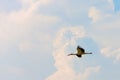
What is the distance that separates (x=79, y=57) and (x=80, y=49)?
2594 mm

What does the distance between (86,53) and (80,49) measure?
6.31 ft

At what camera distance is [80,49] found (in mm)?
51562

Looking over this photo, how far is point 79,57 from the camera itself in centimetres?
5284

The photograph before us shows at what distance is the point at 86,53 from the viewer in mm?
51562

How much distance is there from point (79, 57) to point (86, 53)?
2.46 m
